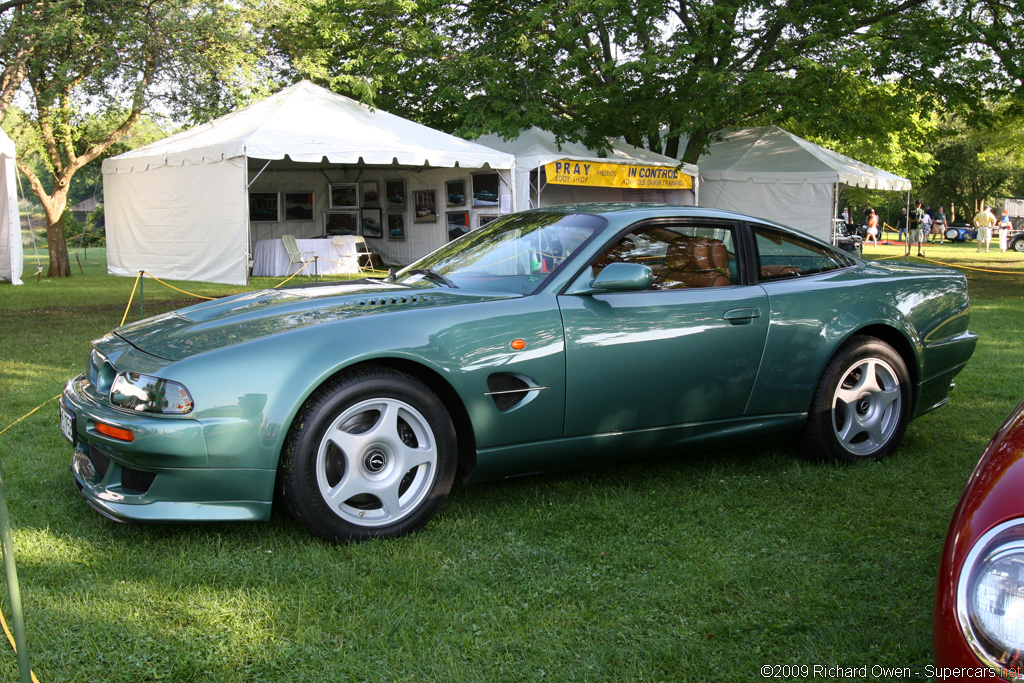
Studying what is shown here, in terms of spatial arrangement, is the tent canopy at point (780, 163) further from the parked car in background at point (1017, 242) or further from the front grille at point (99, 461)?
the front grille at point (99, 461)

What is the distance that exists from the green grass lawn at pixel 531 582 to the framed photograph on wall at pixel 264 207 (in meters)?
18.8

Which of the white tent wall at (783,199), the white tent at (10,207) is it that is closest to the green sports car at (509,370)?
the white tent at (10,207)

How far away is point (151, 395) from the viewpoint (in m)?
3.07

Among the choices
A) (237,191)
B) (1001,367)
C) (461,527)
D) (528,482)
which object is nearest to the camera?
(461,527)

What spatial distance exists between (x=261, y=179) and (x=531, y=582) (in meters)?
21.3

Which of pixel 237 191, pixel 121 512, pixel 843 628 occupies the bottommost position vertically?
pixel 843 628

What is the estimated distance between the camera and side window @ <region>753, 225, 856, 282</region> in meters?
4.36

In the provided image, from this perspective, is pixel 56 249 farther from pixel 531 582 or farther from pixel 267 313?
pixel 531 582

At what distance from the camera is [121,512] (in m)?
3.07

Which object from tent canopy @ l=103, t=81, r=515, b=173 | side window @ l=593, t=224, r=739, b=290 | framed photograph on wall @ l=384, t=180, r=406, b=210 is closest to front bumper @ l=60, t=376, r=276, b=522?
side window @ l=593, t=224, r=739, b=290

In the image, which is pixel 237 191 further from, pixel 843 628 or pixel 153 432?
pixel 843 628

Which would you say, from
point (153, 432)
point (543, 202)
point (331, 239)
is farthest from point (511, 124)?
point (153, 432)

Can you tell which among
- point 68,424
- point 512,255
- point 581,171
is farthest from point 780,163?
point 68,424

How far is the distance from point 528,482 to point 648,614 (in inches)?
55.7
